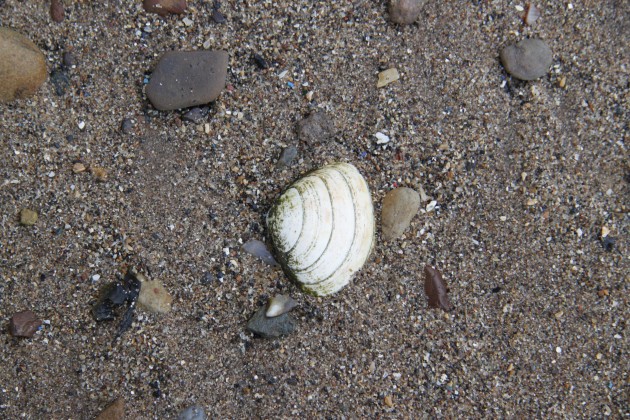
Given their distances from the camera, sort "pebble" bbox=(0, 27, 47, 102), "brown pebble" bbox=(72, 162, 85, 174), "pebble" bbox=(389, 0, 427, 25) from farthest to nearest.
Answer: "pebble" bbox=(389, 0, 427, 25) < "brown pebble" bbox=(72, 162, 85, 174) < "pebble" bbox=(0, 27, 47, 102)

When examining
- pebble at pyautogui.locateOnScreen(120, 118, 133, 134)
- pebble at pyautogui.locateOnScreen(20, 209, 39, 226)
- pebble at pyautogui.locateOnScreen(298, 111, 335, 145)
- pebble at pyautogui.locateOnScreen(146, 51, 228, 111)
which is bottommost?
pebble at pyautogui.locateOnScreen(20, 209, 39, 226)

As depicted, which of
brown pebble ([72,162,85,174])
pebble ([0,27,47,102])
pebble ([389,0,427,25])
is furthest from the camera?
pebble ([389,0,427,25])

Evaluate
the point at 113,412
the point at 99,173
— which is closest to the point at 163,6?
the point at 99,173

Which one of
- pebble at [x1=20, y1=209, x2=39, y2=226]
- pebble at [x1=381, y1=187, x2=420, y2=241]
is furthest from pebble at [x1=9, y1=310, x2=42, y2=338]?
pebble at [x1=381, y1=187, x2=420, y2=241]

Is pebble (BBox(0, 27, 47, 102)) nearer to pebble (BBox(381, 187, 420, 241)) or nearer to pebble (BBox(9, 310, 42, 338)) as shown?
pebble (BBox(9, 310, 42, 338))

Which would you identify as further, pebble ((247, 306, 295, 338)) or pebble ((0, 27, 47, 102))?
pebble ((247, 306, 295, 338))

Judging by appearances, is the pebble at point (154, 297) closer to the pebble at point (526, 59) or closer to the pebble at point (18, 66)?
the pebble at point (18, 66)
